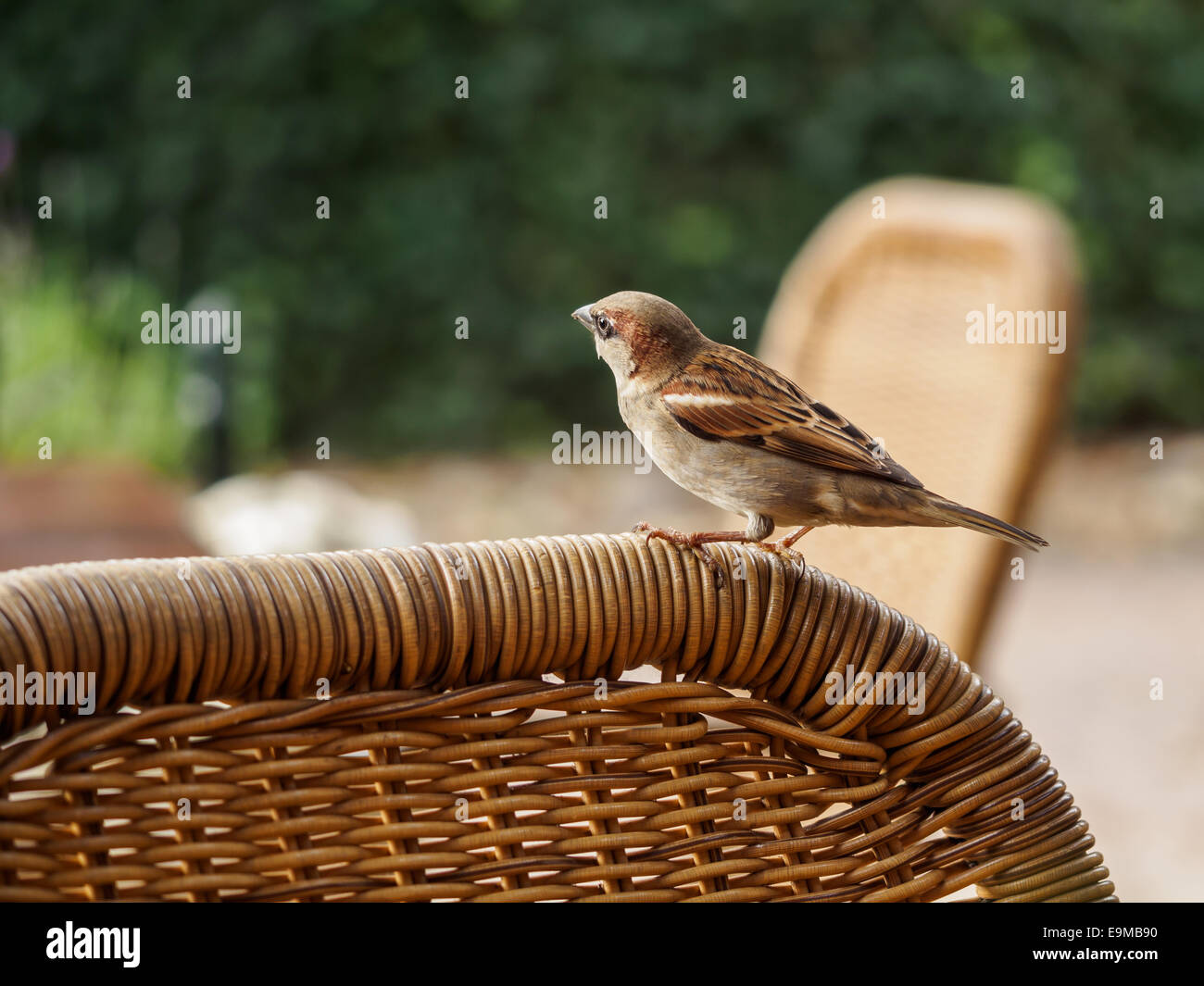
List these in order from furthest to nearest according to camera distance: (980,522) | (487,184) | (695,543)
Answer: (487,184), (980,522), (695,543)

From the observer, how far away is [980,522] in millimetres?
1352

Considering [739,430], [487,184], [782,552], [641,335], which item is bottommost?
[782,552]

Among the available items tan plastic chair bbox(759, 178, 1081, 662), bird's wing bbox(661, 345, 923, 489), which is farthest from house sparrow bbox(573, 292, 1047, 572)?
tan plastic chair bbox(759, 178, 1081, 662)

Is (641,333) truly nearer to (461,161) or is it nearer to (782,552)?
(782,552)

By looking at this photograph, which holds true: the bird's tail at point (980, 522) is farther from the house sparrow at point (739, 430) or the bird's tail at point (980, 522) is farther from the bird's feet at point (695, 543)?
the bird's feet at point (695, 543)

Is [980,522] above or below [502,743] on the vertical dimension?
above

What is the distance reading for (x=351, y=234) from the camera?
23.3 feet

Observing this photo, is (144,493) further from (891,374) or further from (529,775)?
(529,775)

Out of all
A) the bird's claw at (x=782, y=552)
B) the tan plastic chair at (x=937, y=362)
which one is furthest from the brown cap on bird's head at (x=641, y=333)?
the tan plastic chair at (x=937, y=362)

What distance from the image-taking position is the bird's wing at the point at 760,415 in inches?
54.1

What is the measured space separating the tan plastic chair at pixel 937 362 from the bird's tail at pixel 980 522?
2.37ft

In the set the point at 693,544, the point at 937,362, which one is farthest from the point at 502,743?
the point at 937,362

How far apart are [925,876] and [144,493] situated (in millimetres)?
2918

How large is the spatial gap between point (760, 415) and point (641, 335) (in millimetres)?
164
